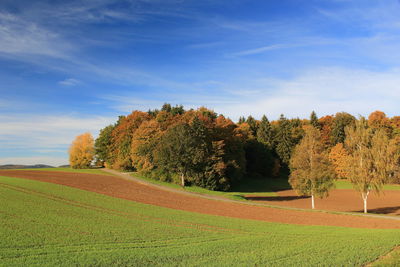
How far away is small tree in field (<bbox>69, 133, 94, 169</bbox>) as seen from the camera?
84.3m

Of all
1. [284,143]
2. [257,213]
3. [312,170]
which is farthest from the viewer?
[284,143]

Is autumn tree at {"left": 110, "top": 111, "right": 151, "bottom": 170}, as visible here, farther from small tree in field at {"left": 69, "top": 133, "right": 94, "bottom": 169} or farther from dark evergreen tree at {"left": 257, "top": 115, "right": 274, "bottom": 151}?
dark evergreen tree at {"left": 257, "top": 115, "right": 274, "bottom": 151}

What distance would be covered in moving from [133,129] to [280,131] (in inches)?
1741

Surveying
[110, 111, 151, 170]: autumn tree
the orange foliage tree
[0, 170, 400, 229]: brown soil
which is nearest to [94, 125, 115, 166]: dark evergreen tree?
[110, 111, 151, 170]: autumn tree

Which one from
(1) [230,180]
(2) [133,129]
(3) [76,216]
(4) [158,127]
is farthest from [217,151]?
(3) [76,216]

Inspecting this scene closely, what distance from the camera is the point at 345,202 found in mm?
54438

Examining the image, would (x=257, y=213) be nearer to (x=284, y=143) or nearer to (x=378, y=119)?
(x=284, y=143)

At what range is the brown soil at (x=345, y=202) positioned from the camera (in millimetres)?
47000

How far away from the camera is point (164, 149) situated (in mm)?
56812

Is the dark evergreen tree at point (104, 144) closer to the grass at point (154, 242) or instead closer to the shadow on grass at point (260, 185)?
the shadow on grass at point (260, 185)

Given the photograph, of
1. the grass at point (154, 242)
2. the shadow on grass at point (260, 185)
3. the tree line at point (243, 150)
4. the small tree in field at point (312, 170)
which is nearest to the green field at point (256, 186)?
the shadow on grass at point (260, 185)

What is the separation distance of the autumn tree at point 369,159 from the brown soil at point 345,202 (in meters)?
6.18

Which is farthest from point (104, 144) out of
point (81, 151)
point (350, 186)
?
point (350, 186)

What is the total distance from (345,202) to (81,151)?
65.4 meters
